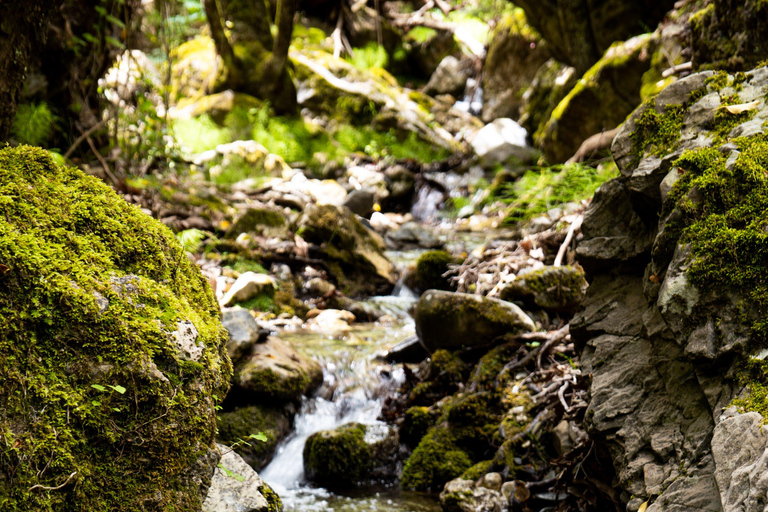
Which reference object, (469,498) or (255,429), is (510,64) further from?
(469,498)

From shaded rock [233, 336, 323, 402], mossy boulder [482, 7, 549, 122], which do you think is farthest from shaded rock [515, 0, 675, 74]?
shaded rock [233, 336, 323, 402]

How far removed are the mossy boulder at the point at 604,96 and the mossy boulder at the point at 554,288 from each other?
13.7 ft

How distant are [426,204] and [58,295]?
34.4 feet

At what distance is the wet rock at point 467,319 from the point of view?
13.7ft

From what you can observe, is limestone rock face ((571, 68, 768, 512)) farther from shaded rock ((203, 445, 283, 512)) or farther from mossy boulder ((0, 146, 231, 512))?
mossy boulder ((0, 146, 231, 512))

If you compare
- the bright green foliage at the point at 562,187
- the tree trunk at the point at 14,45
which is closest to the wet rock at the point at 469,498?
the tree trunk at the point at 14,45

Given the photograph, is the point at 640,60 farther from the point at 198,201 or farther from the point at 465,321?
the point at 198,201

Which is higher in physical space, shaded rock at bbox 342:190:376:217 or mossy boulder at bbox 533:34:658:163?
mossy boulder at bbox 533:34:658:163

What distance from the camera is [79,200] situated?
1.80 meters

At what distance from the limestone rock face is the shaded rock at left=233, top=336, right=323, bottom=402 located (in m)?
2.43

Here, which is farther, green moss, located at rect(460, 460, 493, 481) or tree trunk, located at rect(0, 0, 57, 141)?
green moss, located at rect(460, 460, 493, 481)

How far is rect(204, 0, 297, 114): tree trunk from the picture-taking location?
12.8 meters

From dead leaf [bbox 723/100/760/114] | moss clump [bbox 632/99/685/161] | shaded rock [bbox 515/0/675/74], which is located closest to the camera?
dead leaf [bbox 723/100/760/114]

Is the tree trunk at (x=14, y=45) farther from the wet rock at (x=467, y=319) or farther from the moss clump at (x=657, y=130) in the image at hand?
the wet rock at (x=467, y=319)
